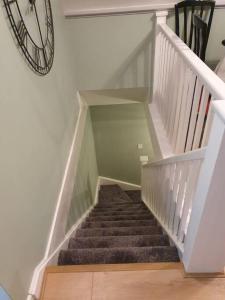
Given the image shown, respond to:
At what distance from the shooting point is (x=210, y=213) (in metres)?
1.12

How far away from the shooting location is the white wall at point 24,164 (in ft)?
3.57

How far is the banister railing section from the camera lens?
1001 millimetres

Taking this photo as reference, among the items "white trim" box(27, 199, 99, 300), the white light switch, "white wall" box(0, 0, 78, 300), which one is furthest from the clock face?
the white light switch

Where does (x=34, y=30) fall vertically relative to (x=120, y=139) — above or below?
above

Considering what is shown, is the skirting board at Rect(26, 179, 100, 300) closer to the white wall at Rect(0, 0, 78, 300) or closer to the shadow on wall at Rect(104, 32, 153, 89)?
the white wall at Rect(0, 0, 78, 300)

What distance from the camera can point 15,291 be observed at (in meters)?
1.12

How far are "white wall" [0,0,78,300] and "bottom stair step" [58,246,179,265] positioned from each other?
10.4 inches

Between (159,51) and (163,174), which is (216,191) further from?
(159,51)

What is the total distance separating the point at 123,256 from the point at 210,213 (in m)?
0.73

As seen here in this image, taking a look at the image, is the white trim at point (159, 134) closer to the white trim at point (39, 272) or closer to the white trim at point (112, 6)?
the white trim at point (112, 6)

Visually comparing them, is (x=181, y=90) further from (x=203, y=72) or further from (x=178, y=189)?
(x=178, y=189)

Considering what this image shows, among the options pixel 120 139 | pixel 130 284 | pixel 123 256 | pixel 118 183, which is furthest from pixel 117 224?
pixel 118 183

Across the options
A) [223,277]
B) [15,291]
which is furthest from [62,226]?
[223,277]

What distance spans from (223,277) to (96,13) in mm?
2525
